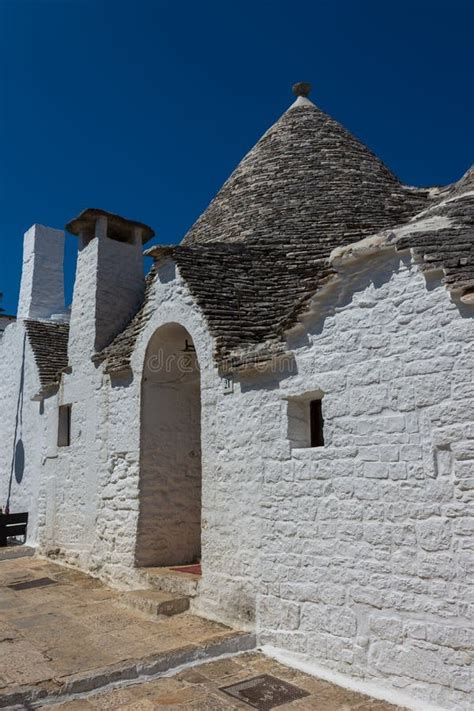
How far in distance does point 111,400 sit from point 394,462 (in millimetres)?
4759

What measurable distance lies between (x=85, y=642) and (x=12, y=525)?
5959mm

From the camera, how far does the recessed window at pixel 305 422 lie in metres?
5.08

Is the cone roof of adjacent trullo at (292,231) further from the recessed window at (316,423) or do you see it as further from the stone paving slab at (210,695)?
the stone paving slab at (210,695)

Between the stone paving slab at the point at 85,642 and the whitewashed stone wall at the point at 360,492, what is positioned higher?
the whitewashed stone wall at the point at 360,492

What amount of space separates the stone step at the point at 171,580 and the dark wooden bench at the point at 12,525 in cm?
449

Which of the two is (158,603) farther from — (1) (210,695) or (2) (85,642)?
(1) (210,695)

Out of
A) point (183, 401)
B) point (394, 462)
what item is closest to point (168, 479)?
point (183, 401)

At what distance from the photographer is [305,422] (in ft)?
16.8

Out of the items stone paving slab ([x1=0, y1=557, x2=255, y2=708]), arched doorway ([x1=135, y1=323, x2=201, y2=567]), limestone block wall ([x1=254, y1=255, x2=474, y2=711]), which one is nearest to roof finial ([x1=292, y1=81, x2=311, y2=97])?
arched doorway ([x1=135, y1=323, x2=201, y2=567])

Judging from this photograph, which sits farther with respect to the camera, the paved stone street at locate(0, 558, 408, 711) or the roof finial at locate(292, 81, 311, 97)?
the roof finial at locate(292, 81, 311, 97)

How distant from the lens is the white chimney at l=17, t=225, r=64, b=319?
12.8 metres

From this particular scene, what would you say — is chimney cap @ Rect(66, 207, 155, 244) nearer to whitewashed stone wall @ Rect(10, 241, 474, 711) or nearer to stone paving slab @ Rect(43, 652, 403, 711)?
whitewashed stone wall @ Rect(10, 241, 474, 711)

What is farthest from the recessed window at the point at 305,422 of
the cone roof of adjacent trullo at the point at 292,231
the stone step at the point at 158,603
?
the stone step at the point at 158,603

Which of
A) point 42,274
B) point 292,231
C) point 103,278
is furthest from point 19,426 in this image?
point 292,231
